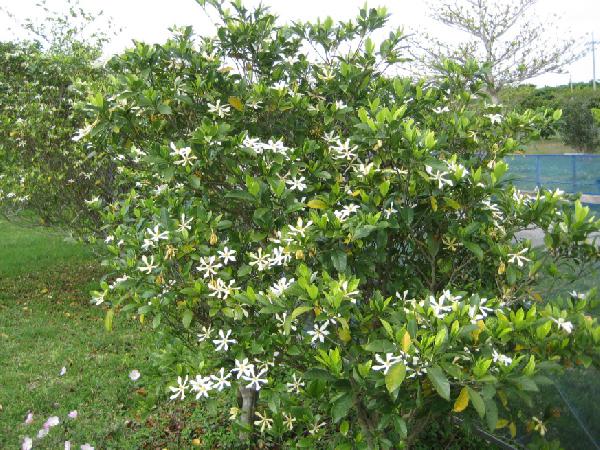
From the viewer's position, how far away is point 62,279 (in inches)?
351

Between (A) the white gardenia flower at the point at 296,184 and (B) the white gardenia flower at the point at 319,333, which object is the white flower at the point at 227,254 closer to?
(A) the white gardenia flower at the point at 296,184

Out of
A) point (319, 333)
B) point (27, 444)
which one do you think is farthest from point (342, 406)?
point (27, 444)

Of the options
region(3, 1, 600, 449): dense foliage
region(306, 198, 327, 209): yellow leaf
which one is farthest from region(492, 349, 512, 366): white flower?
region(306, 198, 327, 209): yellow leaf

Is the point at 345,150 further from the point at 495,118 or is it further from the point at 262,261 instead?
the point at 495,118

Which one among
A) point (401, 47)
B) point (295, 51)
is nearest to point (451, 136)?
point (401, 47)

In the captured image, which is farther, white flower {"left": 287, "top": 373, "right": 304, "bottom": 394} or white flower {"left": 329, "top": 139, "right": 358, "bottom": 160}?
white flower {"left": 287, "top": 373, "right": 304, "bottom": 394}

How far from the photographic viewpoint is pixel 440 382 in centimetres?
166

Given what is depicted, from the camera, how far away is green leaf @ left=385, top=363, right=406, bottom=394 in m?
1.68

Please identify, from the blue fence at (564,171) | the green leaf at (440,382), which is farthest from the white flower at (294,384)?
the blue fence at (564,171)

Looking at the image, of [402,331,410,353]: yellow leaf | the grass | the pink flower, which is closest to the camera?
[402,331,410,353]: yellow leaf

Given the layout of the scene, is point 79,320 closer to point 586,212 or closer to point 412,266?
point 412,266

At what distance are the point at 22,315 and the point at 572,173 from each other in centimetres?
1121

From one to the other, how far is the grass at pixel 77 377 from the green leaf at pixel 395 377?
1494mm

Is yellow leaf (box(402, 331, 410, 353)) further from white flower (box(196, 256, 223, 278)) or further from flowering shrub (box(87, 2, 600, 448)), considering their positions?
white flower (box(196, 256, 223, 278))
